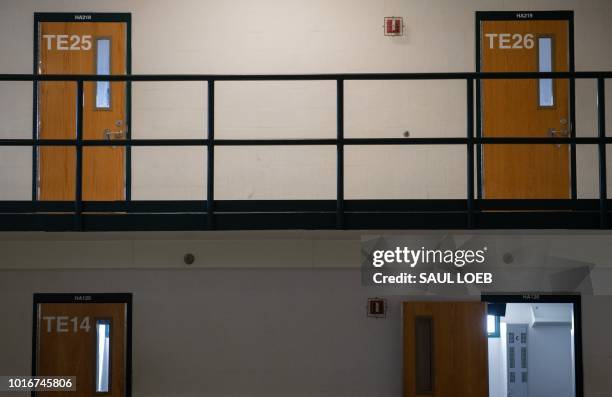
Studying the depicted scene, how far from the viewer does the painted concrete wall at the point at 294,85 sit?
885cm

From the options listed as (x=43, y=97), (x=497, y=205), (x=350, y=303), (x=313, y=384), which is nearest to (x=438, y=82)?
(x=497, y=205)

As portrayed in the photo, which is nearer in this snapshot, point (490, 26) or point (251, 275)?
point (251, 275)

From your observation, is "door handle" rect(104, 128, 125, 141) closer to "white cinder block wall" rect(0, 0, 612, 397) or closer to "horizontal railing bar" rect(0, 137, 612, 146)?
"white cinder block wall" rect(0, 0, 612, 397)

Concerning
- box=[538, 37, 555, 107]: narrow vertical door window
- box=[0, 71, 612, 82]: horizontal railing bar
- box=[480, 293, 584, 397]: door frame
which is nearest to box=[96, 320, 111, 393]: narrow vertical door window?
box=[0, 71, 612, 82]: horizontal railing bar

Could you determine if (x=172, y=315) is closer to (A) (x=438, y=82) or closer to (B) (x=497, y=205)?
(B) (x=497, y=205)

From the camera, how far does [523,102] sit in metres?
8.99

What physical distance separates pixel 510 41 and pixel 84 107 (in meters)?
4.84

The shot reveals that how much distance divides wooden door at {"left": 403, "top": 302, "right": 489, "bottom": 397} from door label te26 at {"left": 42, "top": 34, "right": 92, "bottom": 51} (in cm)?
484

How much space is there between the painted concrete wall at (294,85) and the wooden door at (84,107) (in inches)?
7.1

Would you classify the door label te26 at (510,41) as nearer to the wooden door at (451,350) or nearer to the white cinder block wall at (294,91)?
the white cinder block wall at (294,91)

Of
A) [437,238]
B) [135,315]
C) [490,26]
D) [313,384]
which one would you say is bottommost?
[313,384]

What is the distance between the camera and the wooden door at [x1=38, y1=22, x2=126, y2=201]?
8945mm

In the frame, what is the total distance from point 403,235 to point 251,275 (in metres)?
1.29

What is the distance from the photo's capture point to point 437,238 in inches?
258
